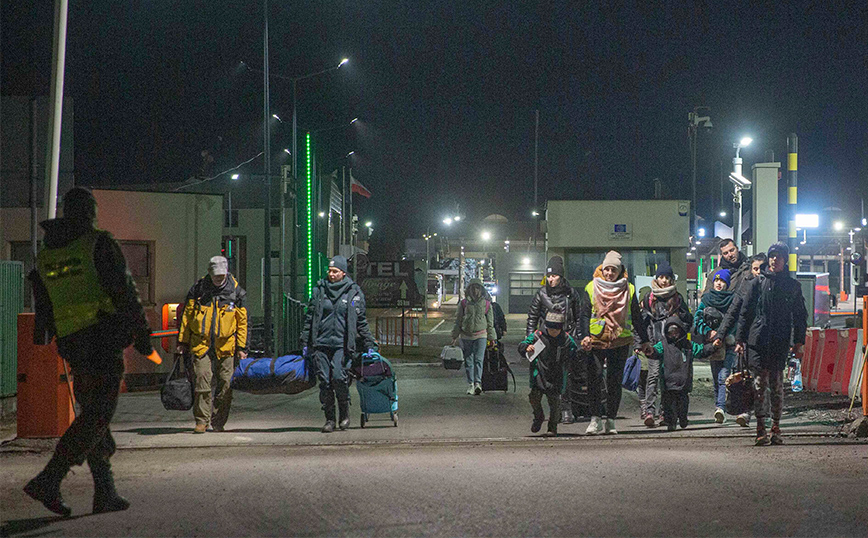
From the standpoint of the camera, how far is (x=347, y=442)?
28.0 feet

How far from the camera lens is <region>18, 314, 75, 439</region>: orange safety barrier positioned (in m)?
8.54

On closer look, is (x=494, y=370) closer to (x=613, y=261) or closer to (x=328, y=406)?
(x=328, y=406)

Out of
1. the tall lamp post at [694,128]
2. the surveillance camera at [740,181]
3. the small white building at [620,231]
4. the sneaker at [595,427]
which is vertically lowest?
the sneaker at [595,427]

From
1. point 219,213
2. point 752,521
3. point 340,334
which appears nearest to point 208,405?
point 340,334

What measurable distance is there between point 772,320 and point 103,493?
6.25 m

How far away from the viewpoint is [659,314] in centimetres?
969

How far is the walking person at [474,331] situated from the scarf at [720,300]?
3.75 metres

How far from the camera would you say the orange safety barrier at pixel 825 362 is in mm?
13383

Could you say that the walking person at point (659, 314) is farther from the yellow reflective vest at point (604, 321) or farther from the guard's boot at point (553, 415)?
the guard's boot at point (553, 415)

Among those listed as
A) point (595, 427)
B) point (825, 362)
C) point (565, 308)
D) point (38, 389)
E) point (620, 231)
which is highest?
point (620, 231)

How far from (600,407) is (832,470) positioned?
110 inches

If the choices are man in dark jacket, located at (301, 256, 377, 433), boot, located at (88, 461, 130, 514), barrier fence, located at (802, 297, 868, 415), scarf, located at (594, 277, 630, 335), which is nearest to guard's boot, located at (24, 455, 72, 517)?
boot, located at (88, 461, 130, 514)

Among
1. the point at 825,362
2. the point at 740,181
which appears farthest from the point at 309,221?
the point at 740,181

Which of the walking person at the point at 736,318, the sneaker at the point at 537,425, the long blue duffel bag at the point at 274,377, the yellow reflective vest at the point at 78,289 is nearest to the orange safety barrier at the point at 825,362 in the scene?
the walking person at the point at 736,318
